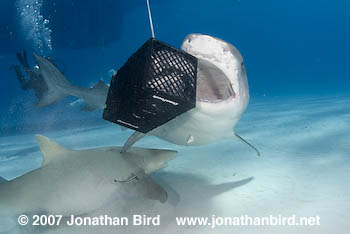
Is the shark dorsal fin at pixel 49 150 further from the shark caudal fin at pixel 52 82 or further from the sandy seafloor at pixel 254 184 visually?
the shark caudal fin at pixel 52 82

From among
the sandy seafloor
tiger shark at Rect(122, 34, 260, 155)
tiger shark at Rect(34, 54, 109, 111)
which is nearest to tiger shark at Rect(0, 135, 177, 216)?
the sandy seafloor

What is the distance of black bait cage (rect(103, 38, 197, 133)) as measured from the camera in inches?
72.6

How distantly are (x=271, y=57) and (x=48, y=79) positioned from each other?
14857 centimetres

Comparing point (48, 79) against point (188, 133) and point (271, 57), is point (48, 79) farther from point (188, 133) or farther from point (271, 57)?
point (271, 57)

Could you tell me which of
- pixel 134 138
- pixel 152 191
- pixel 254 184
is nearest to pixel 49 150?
pixel 134 138

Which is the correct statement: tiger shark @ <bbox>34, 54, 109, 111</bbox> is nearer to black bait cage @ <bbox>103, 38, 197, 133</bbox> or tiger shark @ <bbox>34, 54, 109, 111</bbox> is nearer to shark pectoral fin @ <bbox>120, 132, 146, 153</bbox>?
shark pectoral fin @ <bbox>120, 132, 146, 153</bbox>

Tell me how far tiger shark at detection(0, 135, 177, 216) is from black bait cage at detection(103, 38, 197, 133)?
0.82 meters

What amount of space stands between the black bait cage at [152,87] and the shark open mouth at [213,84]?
1.38 feet

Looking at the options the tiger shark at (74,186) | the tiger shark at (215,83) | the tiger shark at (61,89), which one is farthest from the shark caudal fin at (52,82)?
the tiger shark at (215,83)

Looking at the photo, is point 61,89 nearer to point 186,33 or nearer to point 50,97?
point 50,97

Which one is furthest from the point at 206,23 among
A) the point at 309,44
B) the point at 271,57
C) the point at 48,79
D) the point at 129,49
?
the point at 48,79

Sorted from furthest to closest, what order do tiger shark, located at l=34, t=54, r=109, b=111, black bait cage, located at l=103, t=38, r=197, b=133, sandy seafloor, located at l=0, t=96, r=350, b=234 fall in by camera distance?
1. tiger shark, located at l=34, t=54, r=109, b=111
2. sandy seafloor, located at l=0, t=96, r=350, b=234
3. black bait cage, located at l=103, t=38, r=197, b=133

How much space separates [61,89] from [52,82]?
205 millimetres

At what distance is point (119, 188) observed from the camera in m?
2.56
